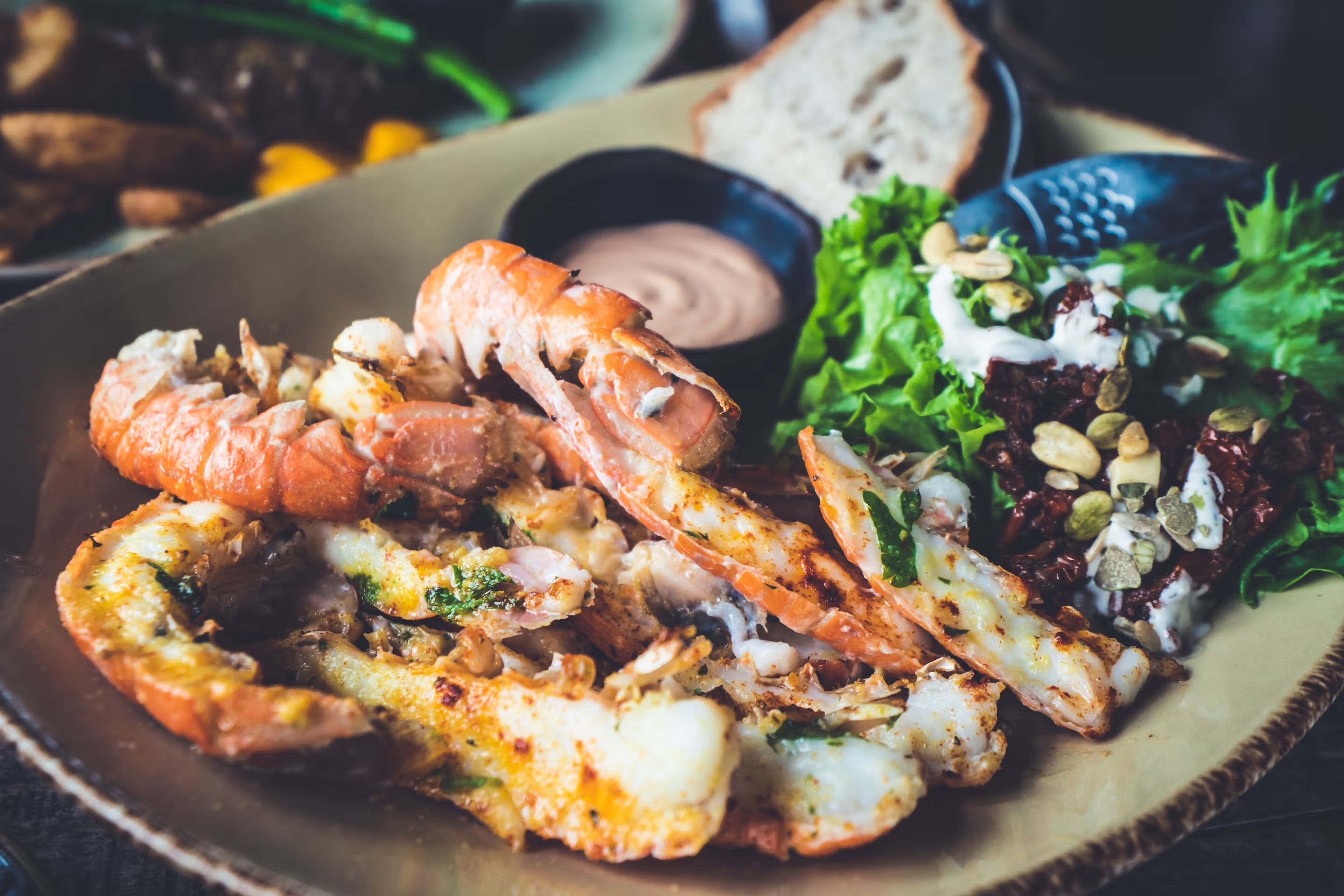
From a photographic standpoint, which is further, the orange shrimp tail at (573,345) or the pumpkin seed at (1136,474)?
the pumpkin seed at (1136,474)

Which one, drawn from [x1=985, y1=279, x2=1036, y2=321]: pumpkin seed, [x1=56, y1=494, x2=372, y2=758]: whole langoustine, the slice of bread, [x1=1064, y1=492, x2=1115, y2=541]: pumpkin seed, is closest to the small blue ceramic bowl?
the slice of bread

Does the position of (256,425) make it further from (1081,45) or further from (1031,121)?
(1081,45)

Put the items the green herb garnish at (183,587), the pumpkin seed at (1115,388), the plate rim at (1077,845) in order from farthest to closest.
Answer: the pumpkin seed at (1115,388) → the green herb garnish at (183,587) → the plate rim at (1077,845)

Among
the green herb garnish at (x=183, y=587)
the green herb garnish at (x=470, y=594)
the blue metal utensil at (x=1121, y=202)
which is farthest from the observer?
the blue metal utensil at (x=1121, y=202)

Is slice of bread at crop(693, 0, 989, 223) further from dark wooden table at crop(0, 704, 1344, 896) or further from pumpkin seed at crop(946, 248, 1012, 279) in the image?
dark wooden table at crop(0, 704, 1344, 896)

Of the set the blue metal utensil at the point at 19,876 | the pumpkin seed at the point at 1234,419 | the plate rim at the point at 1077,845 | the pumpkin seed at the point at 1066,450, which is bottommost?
the blue metal utensil at the point at 19,876

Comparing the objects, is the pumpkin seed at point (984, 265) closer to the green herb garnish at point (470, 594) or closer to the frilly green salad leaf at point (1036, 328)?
the frilly green salad leaf at point (1036, 328)

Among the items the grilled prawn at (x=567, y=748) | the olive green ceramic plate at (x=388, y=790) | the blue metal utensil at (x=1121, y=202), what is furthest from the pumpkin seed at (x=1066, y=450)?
the grilled prawn at (x=567, y=748)

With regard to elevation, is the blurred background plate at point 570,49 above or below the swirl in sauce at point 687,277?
above
